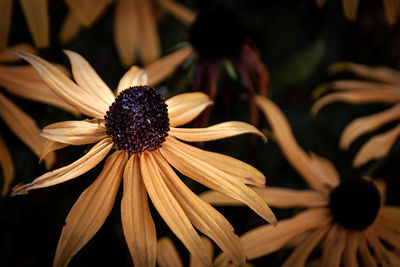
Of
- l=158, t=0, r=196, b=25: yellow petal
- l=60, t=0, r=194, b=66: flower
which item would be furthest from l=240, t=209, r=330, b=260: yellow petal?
l=158, t=0, r=196, b=25: yellow petal

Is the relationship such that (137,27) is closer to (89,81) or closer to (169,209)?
(89,81)

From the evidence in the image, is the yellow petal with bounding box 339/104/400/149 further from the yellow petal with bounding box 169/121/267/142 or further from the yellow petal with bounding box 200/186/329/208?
the yellow petal with bounding box 169/121/267/142

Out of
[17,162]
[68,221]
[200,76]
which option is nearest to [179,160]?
[68,221]

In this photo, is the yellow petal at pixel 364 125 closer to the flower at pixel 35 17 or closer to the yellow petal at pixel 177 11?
the yellow petal at pixel 177 11

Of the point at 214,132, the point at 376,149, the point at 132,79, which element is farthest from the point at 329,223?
the point at 132,79

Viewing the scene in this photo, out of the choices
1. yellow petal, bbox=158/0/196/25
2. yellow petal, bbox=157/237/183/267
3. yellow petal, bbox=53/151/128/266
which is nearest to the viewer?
yellow petal, bbox=53/151/128/266

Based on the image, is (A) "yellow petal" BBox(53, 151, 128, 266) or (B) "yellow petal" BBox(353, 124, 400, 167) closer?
(A) "yellow petal" BBox(53, 151, 128, 266)
